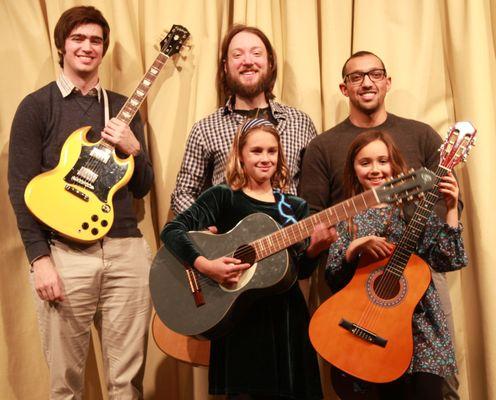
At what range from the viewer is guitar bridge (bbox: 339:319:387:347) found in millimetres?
2168

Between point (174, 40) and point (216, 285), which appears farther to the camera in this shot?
point (174, 40)

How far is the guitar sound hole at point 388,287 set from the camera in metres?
2.22

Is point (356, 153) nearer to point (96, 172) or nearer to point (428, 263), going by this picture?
point (428, 263)

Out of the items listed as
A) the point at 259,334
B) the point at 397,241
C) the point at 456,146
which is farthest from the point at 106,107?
the point at 456,146

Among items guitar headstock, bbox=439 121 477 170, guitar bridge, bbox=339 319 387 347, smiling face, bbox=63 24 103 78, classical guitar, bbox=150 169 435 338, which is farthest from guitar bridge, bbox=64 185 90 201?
guitar headstock, bbox=439 121 477 170

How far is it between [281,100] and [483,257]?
4.39ft

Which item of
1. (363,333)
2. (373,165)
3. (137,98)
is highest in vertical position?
(137,98)

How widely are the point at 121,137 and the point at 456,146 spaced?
140 centimetres

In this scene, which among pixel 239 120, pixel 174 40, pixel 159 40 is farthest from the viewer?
pixel 159 40

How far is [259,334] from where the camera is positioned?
226 cm

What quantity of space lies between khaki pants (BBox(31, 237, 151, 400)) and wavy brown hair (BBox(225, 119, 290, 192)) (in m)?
0.64

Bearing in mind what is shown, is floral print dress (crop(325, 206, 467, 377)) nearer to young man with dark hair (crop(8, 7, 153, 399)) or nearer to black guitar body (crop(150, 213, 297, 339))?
black guitar body (crop(150, 213, 297, 339))

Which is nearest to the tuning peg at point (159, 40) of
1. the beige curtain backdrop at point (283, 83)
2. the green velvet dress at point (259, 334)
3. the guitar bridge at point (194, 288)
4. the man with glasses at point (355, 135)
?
the beige curtain backdrop at point (283, 83)

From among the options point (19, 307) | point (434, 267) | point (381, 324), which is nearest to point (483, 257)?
point (434, 267)
